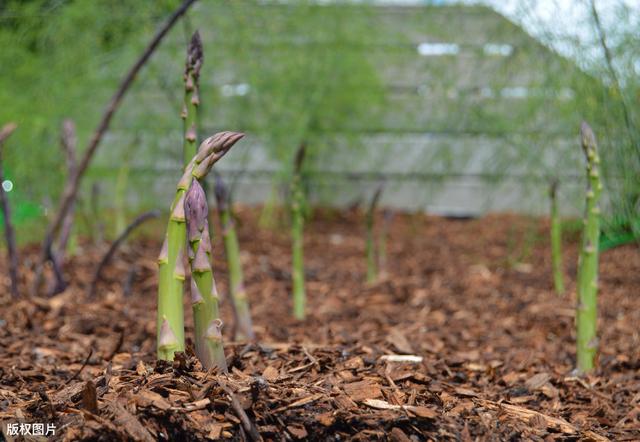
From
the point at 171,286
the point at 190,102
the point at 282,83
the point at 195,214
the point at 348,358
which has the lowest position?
the point at 348,358

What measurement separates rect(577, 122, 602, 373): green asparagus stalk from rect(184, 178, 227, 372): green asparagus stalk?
30.3 inches

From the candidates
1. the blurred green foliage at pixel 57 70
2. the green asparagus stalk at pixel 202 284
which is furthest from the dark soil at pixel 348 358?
the blurred green foliage at pixel 57 70

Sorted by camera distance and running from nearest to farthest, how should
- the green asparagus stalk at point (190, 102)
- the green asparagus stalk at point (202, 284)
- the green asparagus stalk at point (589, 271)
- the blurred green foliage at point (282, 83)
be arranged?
1. the green asparagus stalk at point (202, 284)
2. the green asparagus stalk at point (190, 102)
3. the green asparagus stalk at point (589, 271)
4. the blurred green foliage at point (282, 83)

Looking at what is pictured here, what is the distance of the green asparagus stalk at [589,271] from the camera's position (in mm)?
1427

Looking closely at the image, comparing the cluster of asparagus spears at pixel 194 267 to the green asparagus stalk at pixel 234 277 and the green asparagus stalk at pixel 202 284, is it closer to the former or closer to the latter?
the green asparagus stalk at pixel 202 284

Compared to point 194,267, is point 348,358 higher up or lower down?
lower down

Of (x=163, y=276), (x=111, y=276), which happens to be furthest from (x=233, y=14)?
(x=163, y=276)

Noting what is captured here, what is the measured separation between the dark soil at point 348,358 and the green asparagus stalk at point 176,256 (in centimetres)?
5

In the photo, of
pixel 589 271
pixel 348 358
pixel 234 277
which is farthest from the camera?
pixel 234 277

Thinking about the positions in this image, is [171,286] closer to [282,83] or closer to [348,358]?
[348,358]

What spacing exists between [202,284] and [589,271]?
31.9 inches

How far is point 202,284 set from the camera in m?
1.02

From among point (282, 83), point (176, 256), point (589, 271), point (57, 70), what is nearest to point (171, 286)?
point (176, 256)

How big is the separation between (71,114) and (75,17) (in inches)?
16.1
